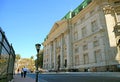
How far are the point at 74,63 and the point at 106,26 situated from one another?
15.0 meters

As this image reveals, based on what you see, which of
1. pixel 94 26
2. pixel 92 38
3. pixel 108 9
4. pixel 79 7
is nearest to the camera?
pixel 108 9

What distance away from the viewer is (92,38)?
35.8 metres

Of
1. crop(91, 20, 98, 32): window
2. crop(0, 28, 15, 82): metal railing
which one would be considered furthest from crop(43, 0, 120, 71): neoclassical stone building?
crop(0, 28, 15, 82): metal railing

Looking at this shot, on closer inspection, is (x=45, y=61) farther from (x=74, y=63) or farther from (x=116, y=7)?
(x=116, y=7)

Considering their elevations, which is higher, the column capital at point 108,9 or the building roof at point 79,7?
the building roof at point 79,7

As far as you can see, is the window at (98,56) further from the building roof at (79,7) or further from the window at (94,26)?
the building roof at (79,7)

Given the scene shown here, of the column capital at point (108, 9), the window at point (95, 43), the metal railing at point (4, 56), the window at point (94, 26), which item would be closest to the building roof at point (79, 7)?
the window at point (94, 26)

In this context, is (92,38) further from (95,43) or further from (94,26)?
(94,26)

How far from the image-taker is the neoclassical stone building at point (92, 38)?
1204 inches

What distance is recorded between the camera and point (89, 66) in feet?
117

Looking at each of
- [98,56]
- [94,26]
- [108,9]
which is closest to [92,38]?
[94,26]

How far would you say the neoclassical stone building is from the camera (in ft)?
100

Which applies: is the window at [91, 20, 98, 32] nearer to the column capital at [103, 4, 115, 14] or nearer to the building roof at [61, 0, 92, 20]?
the column capital at [103, 4, 115, 14]

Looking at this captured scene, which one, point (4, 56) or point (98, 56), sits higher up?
point (98, 56)
